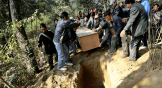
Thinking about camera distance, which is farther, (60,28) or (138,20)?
(60,28)

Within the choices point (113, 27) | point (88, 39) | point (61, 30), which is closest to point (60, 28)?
point (61, 30)

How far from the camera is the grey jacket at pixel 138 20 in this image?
2.50m

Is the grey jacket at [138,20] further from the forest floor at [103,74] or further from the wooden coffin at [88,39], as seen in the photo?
the wooden coffin at [88,39]

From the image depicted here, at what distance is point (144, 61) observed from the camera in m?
2.86

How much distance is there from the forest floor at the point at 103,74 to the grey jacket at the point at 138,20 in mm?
796

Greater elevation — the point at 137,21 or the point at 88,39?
the point at 137,21

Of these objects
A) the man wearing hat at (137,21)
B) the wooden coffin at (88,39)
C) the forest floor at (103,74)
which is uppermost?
the man wearing hat at (137,21)

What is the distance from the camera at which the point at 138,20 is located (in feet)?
8.55

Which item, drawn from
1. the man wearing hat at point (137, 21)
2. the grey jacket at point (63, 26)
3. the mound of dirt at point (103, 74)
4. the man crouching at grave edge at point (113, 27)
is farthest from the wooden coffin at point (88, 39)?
the man wearing hat at point (137, 21)

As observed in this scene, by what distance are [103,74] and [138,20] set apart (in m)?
2.58

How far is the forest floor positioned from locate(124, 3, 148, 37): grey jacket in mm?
796

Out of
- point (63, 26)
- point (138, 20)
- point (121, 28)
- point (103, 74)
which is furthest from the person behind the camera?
point (103, 74)

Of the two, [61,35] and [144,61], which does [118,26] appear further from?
[61,35]

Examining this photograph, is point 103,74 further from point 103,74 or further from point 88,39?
point 88,39
